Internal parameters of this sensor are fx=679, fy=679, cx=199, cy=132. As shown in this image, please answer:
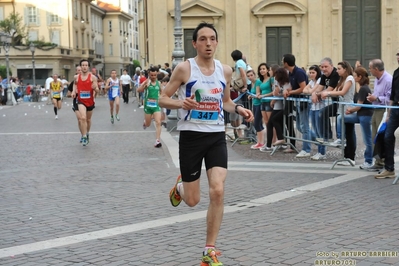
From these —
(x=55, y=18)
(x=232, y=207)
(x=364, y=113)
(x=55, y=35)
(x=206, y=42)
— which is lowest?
(x=232, y=207)

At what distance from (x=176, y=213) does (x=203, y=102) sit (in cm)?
243

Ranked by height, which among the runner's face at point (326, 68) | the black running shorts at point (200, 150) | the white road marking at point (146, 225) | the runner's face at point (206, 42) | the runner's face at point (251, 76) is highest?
the runner's face at point (206, 42)

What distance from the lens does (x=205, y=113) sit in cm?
584

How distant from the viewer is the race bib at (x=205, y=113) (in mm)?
5828

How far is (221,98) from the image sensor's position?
6.00 metres

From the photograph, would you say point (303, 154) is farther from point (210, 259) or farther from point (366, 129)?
point (210, 259)

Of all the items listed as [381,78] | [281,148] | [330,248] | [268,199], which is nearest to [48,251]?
[330,248]

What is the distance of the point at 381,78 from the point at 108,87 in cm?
1305

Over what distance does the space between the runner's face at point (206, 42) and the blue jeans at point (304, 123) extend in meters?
7.10

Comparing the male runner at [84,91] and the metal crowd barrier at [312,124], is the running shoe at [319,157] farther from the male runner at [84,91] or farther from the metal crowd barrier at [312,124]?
the male runner at [84,91]

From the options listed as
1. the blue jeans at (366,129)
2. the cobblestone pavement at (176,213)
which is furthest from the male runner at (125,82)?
the blue jeans at (366,129)

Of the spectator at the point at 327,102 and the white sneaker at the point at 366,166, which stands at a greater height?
the spectator at the point at 327,102

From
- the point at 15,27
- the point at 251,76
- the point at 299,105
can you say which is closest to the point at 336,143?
the point at 299,105

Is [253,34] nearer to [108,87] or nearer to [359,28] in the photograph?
[359,28]
